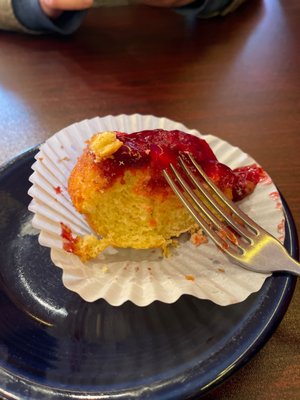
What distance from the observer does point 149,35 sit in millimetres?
2072

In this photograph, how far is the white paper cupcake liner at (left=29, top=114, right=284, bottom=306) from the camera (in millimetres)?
899

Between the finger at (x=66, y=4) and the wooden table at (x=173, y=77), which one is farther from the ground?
the finger at (x=66, y=4)

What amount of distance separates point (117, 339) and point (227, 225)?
1.14 feet

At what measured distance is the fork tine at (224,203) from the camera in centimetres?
95

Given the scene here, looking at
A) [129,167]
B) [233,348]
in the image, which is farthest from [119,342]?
[129,167]

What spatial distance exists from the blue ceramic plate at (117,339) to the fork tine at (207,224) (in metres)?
0.10

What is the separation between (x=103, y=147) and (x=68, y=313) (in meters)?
0.38

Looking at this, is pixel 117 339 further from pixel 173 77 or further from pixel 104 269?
pixel 173 77

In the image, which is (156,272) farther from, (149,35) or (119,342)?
(149,35)

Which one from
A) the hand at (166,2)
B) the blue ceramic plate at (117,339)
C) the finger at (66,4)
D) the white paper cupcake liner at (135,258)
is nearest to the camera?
the blue ceramic plate at (117,339)

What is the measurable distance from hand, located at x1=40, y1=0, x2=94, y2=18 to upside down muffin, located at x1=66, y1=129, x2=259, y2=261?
1.06 m

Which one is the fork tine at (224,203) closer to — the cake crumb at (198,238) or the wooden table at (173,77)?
the cake crumb at (198,238)

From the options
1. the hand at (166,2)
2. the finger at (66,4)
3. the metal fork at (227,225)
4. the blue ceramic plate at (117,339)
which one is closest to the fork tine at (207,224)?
the metal fork at (227,225)

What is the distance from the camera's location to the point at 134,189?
1063mm
